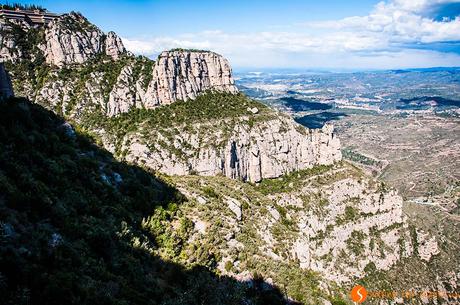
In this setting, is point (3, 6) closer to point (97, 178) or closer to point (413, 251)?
point (97, 178)

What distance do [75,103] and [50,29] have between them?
32.3m

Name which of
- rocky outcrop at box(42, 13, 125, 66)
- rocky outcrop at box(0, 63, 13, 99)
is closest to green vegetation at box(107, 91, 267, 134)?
rocky outcrop at box(42, 13, 125, 66)

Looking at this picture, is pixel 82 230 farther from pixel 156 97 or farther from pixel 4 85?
pixel 156 97

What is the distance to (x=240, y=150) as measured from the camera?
123625 mm

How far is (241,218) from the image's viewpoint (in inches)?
1996

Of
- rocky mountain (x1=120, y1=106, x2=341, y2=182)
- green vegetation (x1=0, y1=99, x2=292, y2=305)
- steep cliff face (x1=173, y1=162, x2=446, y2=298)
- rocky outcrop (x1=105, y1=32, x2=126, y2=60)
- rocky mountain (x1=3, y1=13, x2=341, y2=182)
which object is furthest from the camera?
rocky outcrop (x1=105, y1=32, x2=126, y2=60)

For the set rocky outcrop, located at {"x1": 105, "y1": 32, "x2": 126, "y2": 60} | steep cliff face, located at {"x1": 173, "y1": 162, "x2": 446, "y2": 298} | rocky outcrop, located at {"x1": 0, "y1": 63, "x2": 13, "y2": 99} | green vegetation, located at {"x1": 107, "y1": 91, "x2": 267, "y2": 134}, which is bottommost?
steep cliff face, located at {"x1": 173, "y1": 162, "x2": 446, "y2": 298}

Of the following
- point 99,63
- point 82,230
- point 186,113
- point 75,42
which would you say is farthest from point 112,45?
point 82,230

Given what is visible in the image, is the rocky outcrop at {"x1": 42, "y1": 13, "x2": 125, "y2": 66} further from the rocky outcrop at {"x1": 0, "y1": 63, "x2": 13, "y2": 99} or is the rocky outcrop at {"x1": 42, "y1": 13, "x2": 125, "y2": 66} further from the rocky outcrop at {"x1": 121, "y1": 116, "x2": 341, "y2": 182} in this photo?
the rocky outcrop at {"x1": 0, "y1": 63, "x2": 13, "y2": 99}

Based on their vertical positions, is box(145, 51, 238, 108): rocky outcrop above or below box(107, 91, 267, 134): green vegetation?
above

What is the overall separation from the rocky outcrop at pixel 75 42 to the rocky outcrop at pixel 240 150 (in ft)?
134

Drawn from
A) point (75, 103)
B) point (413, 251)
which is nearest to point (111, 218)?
point (75, 103)

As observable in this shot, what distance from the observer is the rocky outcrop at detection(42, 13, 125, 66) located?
123 meters

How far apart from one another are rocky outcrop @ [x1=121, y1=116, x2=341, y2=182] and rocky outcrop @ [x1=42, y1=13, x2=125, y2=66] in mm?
40717
